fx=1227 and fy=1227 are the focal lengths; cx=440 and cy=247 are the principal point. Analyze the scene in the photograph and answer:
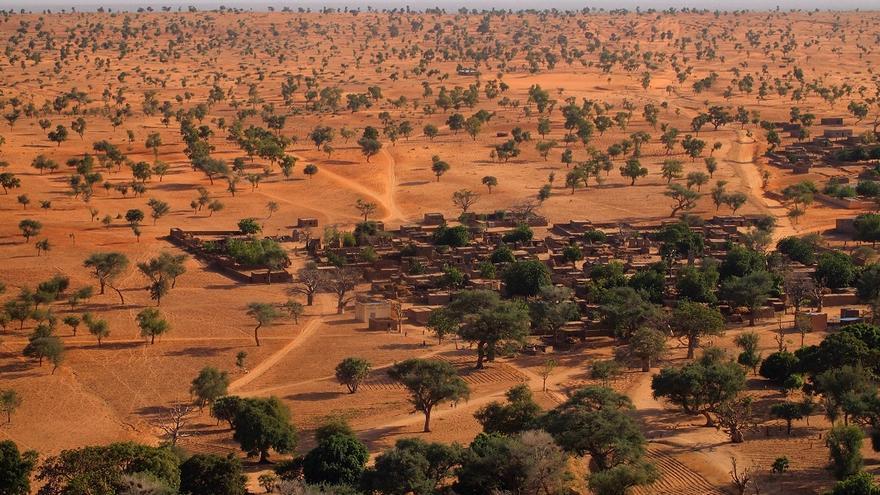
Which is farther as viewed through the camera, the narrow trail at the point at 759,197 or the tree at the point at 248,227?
the narrow trail at the point at 759,197

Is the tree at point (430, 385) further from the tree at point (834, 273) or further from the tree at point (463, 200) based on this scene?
the tree at point (463, 200)

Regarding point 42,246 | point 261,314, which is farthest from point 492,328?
point 42,246

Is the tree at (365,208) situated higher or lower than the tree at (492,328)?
lower

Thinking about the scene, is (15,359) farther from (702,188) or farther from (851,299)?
(702,188)

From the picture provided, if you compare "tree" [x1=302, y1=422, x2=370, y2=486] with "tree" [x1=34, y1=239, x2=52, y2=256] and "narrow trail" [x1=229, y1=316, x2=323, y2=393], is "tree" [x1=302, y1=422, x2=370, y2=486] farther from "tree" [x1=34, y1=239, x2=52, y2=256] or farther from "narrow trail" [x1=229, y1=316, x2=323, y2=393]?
"tree" [x1=34, y1=239, x2=52, y2=256]

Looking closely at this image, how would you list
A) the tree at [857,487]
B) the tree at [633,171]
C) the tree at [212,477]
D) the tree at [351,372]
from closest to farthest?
1. the tree at [857,487]
2. the tree at [212,477]
3. the tree at [351,372]
4. the tree at [633,171]

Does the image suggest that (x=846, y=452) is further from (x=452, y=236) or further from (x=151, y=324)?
(x=452, y=236)

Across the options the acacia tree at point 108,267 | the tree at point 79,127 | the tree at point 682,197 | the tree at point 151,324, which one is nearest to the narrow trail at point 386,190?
the tree at point 682,197
